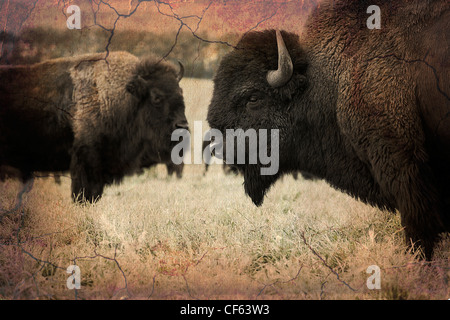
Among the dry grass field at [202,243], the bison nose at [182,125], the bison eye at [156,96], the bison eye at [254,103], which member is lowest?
the dry grass field at [202,243]

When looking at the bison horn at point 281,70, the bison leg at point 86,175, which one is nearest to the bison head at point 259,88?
the bison horn at point 281,70

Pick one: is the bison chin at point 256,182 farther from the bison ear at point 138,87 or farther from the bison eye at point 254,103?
the bison ear at point 138,87

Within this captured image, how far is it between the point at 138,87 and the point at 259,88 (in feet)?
2.22

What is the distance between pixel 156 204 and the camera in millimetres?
2438

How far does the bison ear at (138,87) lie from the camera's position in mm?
2345

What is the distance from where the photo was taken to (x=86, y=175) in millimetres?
2525

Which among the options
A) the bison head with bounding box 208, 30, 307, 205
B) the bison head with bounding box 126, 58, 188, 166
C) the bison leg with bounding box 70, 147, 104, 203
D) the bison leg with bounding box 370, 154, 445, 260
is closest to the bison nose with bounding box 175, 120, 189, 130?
the bison head with bounding box 126, 58, 188, 166

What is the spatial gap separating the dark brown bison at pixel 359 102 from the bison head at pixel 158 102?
0.67 feet

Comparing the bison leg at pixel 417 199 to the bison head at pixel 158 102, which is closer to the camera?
the bison leg at pixel 417 199

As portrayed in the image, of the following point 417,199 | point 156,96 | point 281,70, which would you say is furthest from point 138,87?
point 417,199

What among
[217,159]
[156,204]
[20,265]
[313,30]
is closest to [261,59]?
[313,30]

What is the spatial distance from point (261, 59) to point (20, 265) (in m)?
1.50
